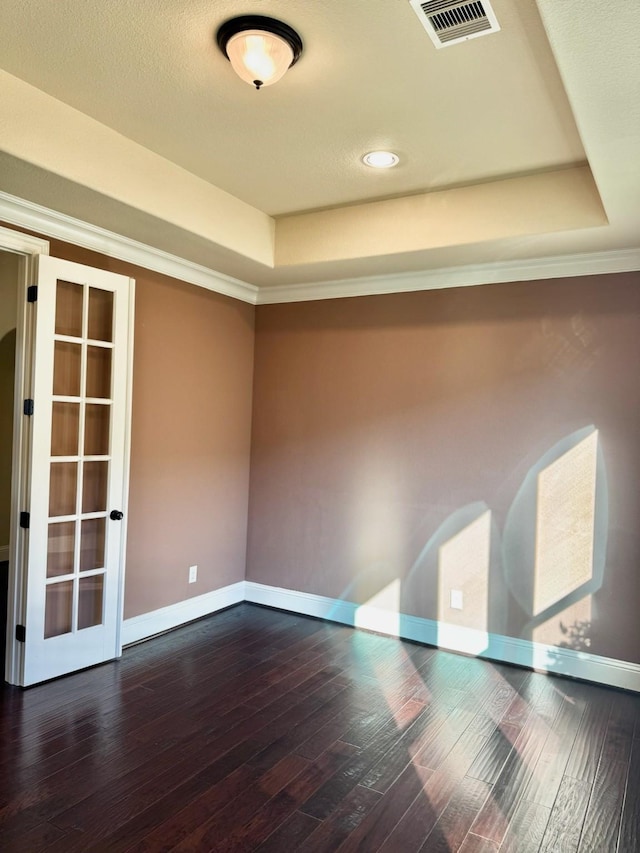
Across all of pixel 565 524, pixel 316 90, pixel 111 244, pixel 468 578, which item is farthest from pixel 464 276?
pixel 111 244

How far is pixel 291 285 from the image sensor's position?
15.4 feet

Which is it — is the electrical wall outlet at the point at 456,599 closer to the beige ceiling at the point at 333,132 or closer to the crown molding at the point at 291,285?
the crown molding at the point at 291,285

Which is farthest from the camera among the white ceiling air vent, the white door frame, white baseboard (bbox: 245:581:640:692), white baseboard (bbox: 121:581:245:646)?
white baseboard (bbox: 121:581:245:646)

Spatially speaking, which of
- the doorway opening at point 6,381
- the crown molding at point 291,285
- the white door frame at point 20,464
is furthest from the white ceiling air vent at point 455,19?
the doorway opening at point 6,381

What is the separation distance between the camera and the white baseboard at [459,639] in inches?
138

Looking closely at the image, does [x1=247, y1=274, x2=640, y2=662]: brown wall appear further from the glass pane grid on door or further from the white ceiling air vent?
the white ceiling air vent

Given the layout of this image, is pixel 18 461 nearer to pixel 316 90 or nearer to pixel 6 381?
pixel 316 90

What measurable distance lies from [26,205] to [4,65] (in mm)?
770

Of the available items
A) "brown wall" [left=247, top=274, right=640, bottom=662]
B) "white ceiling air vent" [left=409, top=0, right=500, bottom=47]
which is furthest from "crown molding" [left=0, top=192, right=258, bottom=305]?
"white ceiling air vent" [left=409, top=0, right=500, bottom=47]

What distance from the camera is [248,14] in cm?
204

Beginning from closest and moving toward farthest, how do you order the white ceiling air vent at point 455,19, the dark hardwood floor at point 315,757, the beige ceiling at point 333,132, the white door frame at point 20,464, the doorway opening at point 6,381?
the white ceiling air vent at point 455,19
the beige ceiling at point 333,132
the dark hardwood floor at point 315,757
the white door frame at point 20,464
the doorway opening at point 6,381

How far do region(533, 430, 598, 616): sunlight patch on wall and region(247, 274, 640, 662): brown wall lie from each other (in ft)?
0.26

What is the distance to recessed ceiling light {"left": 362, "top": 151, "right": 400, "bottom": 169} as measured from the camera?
3.04 metres

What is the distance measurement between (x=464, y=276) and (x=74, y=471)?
2784 millimetres
